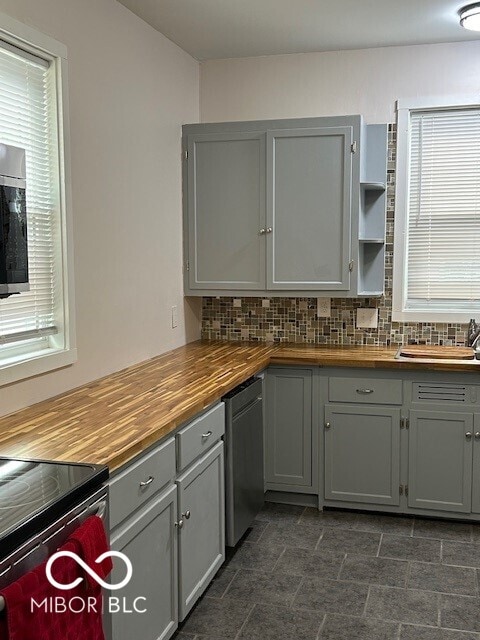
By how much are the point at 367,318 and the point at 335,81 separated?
1454 mm

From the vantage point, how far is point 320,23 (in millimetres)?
3799

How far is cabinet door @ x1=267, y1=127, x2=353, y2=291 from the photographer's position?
13.5 ft

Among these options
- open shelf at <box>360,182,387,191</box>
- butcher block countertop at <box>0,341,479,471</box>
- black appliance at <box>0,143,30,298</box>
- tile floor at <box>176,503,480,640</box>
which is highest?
open shelf at <box>360,182,387,191</box>

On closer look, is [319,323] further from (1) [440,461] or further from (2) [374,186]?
(1) [440,461]

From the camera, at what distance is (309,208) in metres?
4.18

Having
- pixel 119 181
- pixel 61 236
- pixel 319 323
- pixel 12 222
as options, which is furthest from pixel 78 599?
pixel 319 323

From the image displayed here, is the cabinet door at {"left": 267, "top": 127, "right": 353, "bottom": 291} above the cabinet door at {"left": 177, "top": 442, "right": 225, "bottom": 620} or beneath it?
above

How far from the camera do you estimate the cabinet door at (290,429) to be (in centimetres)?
408

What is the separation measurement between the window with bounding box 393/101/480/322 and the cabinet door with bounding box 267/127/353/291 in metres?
0.42

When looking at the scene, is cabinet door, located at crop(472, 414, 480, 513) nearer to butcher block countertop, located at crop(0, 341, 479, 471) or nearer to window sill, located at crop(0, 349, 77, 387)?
butcher block countertop, located at crop(0, 341, 479, 471)

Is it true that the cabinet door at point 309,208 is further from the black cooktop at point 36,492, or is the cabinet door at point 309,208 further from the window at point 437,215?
the black cooktop at point 36,492

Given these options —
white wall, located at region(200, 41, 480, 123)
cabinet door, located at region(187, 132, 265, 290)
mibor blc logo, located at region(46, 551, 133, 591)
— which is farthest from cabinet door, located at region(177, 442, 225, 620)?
white wall, located at region(200, 41, 480, 123)

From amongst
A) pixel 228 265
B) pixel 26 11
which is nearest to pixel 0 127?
pixel 26 11

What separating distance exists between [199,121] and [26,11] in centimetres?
196
